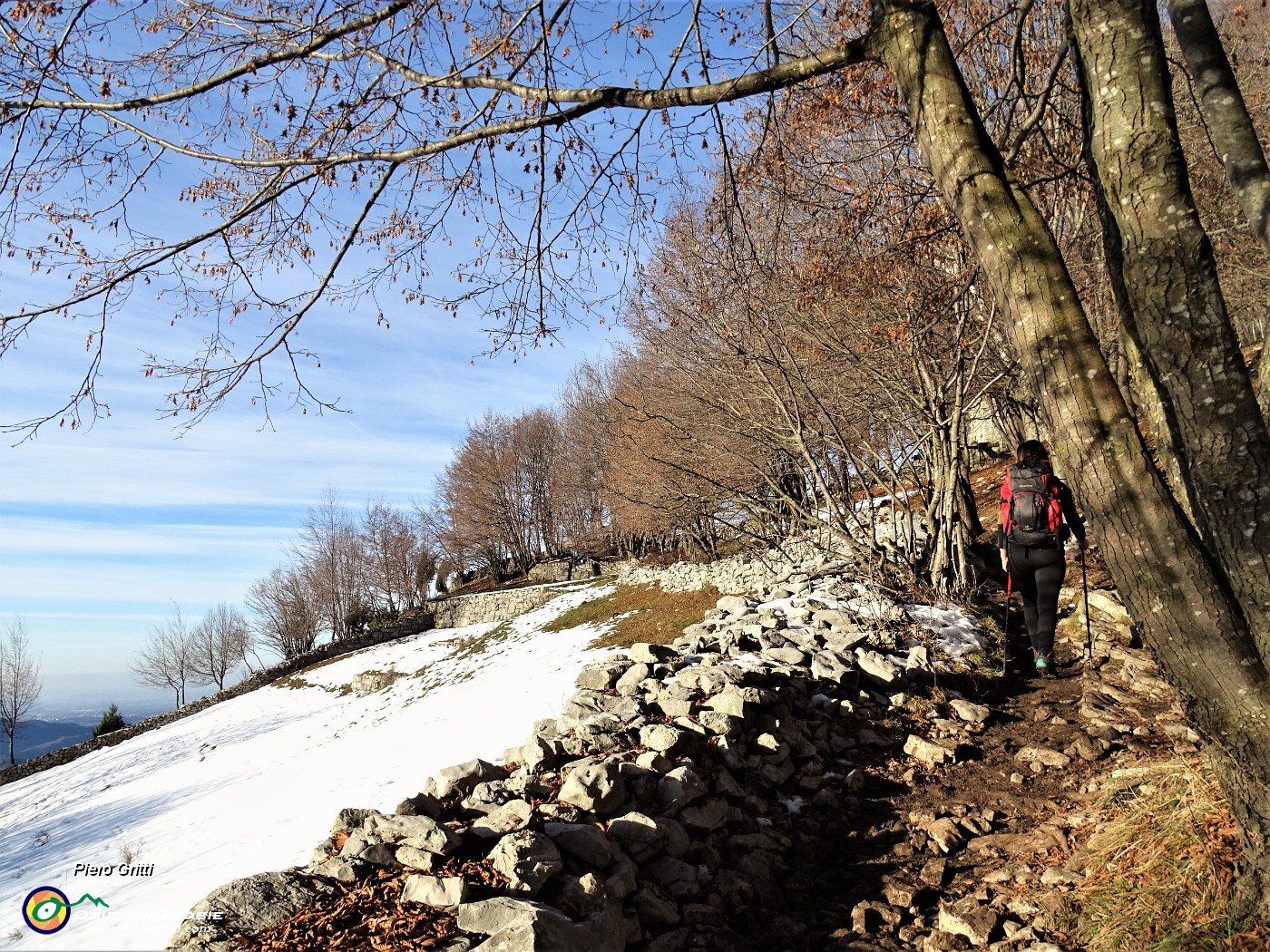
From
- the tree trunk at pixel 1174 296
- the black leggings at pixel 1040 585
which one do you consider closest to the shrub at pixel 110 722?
the black leggings at pixel 1040 585

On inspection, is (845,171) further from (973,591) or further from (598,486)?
(598,486)

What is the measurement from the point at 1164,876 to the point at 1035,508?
11.8ft

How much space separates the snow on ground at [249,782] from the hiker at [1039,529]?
167 inches

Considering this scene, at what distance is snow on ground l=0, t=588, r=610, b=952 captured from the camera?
4.16 meters

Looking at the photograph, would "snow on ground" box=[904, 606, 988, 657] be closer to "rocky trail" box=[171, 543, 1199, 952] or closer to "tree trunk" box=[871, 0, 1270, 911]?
"rocky trail" box=[171, 543, 1199, 952]

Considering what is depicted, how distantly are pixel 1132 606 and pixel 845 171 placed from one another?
8.41 meters

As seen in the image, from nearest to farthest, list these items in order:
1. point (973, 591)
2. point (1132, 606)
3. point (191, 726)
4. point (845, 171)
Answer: point (1132, 606)
point (973, 591)
point (845, 171)
point (191, 726)

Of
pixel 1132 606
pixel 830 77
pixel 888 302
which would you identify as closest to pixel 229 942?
pixel 1132 606

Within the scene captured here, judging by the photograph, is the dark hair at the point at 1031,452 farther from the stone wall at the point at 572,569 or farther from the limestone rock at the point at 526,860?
the stone wall at the point at 572,569

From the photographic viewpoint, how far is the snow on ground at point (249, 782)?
164 inches

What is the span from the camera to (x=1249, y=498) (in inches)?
90.7

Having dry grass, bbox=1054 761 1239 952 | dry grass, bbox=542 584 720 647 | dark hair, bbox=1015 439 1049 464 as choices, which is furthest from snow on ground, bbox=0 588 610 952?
dark hair, bbox=1015 439 1049 464

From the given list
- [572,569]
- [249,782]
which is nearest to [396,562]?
[572,569]
